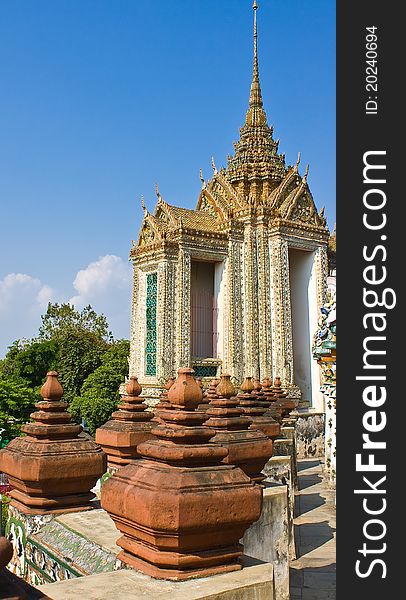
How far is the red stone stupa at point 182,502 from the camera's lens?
268cm

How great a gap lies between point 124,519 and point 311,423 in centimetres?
1661

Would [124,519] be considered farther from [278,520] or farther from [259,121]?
[259,121]

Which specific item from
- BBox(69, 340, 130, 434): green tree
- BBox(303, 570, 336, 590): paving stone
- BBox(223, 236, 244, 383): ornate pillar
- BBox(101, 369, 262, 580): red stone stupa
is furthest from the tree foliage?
BBox(101, 369, 262, 580): red stone stupa

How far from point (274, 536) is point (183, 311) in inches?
507

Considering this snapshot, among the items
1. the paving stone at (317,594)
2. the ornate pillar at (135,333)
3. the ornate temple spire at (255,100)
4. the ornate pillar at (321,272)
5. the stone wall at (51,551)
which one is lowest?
the paving stone at (317,594)

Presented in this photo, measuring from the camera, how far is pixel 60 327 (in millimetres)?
43969

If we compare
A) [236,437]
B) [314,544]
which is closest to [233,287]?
[314,544]

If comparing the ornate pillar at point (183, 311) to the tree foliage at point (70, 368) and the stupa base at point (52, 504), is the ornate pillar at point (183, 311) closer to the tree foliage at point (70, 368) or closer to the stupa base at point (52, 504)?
the tree foliage at point (70, 368)

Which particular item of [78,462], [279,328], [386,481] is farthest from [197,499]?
[279,328]

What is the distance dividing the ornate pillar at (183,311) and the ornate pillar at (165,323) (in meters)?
0.21

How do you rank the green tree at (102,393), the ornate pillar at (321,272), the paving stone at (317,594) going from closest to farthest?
1. the paving stone at (317,594)
2. the ornate pillar at (321,272)
3. the green tree at (102,393)

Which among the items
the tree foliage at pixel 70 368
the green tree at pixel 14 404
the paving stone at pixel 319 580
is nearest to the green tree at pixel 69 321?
the tree foliage at pixel 70 368

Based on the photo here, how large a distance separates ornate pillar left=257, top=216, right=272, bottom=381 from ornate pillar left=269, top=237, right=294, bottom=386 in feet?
0.46

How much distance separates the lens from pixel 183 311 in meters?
17.9
